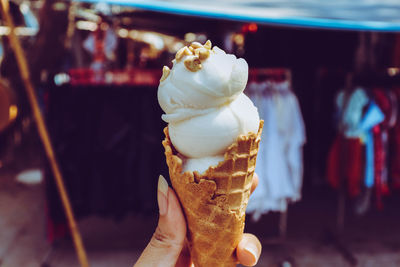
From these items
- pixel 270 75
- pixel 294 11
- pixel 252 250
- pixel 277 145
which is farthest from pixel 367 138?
pixel 252 250

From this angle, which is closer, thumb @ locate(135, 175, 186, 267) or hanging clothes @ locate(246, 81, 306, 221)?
thumb @ locate(135, 175, 186, 267)

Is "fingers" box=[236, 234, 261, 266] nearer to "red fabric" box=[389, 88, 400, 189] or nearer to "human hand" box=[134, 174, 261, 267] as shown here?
"human hand" box=[134, 174, 261, 267]

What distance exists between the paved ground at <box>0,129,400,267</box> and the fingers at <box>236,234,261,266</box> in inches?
96.6

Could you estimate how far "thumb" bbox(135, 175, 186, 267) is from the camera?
56.4 inches

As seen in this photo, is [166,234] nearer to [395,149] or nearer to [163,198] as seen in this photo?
[163,198]

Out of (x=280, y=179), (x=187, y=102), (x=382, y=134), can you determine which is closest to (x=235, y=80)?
(x=187, y=102)

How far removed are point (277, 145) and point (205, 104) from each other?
235 cm

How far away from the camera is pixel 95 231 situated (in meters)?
4.36

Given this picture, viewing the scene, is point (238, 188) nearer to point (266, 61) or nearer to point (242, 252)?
point (242, 252)

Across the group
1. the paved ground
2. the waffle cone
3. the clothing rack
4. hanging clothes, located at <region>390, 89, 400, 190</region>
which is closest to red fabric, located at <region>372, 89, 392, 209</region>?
hanging clothes, located at <region>390, 89, 400, 190</region>

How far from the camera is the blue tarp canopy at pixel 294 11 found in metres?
2.78

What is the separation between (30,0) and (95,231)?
7450mm

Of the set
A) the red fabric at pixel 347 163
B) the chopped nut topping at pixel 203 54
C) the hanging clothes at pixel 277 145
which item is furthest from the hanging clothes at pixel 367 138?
the chopped nut topping at pixel 203 54

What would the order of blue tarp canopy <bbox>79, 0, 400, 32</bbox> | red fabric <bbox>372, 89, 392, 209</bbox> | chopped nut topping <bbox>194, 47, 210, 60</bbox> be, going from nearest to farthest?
chopped nut topping <bbox>194, 47, 210, 60</bbox>, blue tarp canopy <bbox>79, 0, 400, 32</bbox>, red fabric <bbox>372, 89, 392, 209</bbox>
